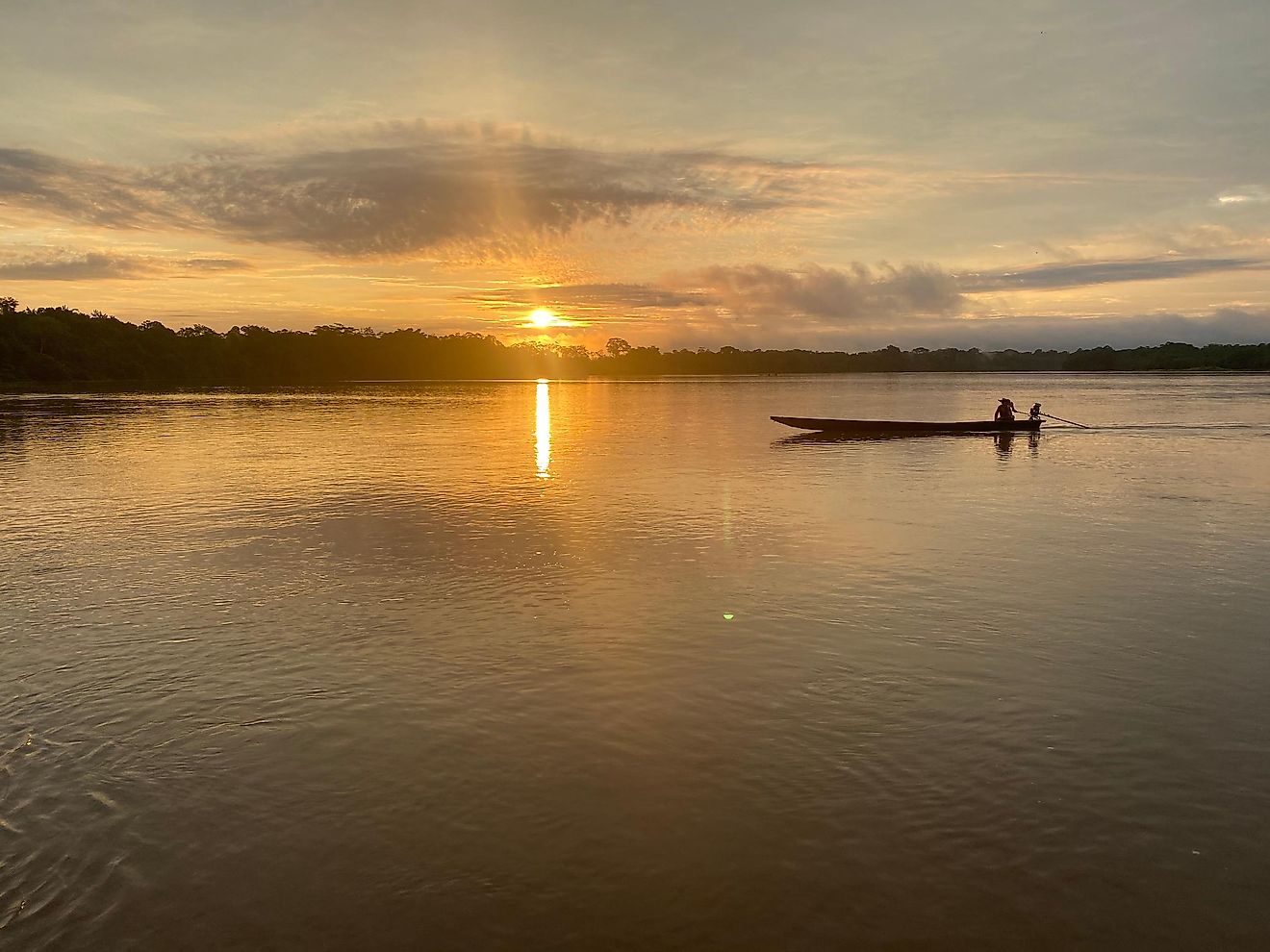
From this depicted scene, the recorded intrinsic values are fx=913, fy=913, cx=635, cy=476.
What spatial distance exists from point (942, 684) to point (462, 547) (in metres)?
14.6

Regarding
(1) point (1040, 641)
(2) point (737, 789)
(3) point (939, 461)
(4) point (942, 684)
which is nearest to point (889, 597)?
(1) point (1040, 641)

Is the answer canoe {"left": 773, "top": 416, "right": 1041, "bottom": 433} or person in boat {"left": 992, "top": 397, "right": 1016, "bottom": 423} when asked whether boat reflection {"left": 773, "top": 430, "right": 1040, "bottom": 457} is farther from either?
person in boat {"left": 992, "top": 397, "right": 1016, "bottom": 423}

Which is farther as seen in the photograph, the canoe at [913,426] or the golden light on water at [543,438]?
the canoe at [913,426]

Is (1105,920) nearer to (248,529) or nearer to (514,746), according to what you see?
(514,746)

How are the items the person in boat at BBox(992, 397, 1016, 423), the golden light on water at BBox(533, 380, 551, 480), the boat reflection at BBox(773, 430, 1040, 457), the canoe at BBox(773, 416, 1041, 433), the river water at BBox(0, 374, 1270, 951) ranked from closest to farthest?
the river water at BBox(0, 374, 1270, 951) < the golden light on water at BBox(533, 380, 551, 480) < the boat reflection at BBox(773, 430, 1040, 457) < the canoe at BBox(773, 416, 1041, 433) < the person in boat at BBox(992, 397, 1016, 423)

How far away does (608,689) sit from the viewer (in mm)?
14219

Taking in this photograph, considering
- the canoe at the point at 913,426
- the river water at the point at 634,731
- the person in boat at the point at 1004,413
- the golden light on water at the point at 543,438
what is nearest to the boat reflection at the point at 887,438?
the canoe at the point at 913,426

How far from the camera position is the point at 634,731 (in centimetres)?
1260

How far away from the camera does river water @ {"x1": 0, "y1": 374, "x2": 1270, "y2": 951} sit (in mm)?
8680

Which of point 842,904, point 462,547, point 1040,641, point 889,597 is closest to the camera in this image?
point 842,904

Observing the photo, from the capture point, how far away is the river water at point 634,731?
8.68 meters

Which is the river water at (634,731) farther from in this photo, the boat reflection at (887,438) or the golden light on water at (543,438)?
the boat reflection at (887,438)

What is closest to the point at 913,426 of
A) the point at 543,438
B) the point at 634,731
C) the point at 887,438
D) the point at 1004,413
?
the point at 887,438

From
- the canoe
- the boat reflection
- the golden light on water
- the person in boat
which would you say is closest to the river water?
the golden light on water
